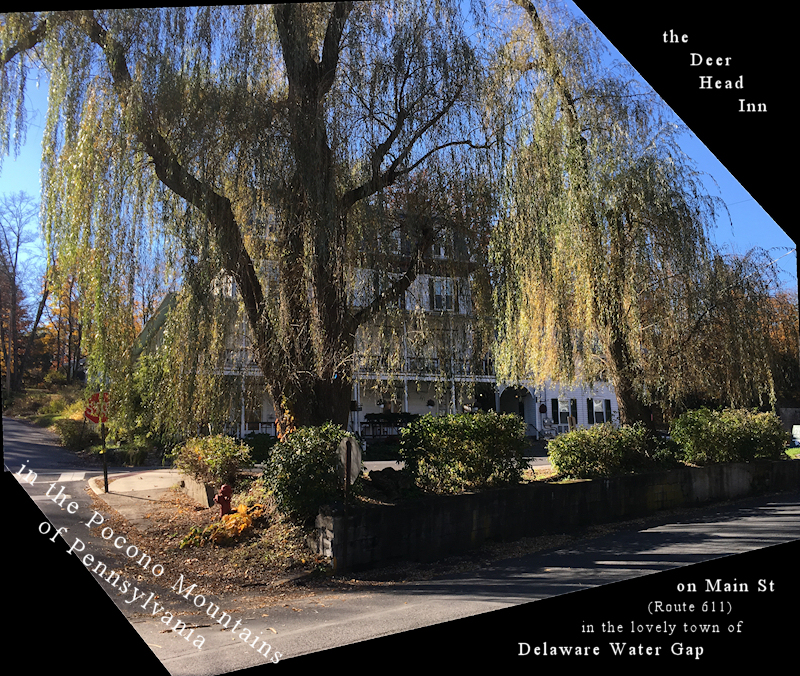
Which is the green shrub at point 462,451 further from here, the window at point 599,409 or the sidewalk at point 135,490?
the window at point 599,409

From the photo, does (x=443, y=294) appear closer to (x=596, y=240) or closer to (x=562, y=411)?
(x=596, y=240)

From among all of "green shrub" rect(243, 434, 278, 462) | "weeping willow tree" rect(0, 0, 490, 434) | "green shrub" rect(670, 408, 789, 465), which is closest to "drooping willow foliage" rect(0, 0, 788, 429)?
"weeping willow tree" rect(0, 0, 490, 434)

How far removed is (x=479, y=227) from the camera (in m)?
8.80

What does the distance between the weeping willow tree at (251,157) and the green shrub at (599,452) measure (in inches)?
176

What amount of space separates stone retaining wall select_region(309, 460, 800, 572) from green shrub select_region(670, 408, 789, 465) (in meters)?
0.49

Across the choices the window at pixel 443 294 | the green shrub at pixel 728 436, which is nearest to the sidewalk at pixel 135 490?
the window at pixel 443 294

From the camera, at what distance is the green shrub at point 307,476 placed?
7.16 meters

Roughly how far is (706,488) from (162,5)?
12.9 meters

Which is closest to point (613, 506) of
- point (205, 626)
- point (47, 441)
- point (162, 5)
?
point (205, 626)

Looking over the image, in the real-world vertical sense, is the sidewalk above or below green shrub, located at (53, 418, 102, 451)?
below

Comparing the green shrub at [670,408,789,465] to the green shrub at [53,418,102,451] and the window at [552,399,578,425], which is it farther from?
the window at [552,399,578,425]

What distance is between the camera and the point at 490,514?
8.23 m

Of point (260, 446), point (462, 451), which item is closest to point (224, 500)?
point (260, 446)

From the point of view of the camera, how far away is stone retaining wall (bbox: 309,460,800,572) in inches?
270
